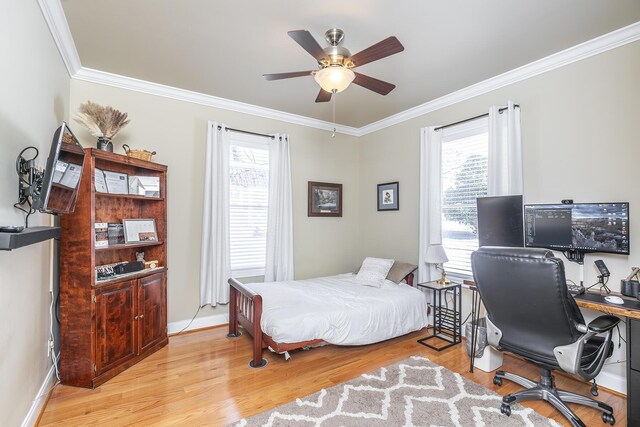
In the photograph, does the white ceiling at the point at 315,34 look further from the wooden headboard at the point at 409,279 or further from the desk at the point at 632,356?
the wooden headboard at the point at 409,279

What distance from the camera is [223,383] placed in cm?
256

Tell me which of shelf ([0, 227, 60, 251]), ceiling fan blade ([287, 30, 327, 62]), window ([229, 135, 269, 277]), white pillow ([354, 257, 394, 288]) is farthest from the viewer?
window ([229, 135, 269, 277])

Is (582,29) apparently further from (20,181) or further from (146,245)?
(146,245)

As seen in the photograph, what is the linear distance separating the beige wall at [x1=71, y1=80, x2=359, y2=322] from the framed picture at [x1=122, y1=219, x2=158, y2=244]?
367 mm

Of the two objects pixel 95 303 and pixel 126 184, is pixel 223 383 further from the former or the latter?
pixel 126 184

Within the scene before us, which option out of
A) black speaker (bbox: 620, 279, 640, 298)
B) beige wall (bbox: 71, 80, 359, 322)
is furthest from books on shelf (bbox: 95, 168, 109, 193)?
black speaker (bbox: 620, 279, 640, 298)

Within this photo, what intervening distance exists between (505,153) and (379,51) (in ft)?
6.20

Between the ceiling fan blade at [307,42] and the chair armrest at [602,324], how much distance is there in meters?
Answer: 2.43

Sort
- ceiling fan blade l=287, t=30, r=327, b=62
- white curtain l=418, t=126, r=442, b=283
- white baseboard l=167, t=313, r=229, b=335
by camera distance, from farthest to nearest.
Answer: white curtain l=418, t=126, r=442, b=283 → white baseboard l=167, t=313, r=229, b=335 → ceiling fan blade l=287, t=30, r=327, b=62

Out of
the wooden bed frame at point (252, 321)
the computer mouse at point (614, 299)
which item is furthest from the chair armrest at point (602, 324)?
the wooden bed frame at point (252, 321)

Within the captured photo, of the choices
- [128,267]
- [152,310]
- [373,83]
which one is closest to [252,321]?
[152,310]

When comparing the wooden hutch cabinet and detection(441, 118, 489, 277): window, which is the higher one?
detection(441, 118, 489, 277): window

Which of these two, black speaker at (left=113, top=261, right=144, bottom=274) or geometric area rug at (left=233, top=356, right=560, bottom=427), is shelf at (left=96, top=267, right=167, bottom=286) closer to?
black speaker at (left=113, top=261, right=144, bottom=274)

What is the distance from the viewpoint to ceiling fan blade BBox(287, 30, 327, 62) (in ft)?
6.07
